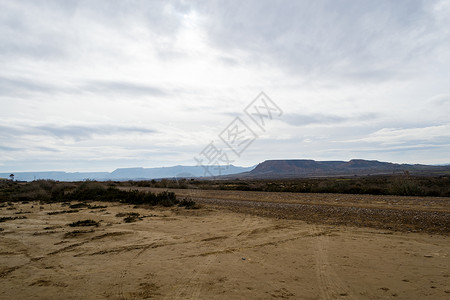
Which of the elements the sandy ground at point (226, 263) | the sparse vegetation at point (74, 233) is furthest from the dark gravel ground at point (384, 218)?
the sparse vegetation at point (74, 233)

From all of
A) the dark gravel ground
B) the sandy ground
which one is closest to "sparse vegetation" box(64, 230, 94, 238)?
the sandy ground

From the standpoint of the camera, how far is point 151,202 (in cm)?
1700

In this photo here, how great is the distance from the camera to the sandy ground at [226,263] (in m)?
4.31

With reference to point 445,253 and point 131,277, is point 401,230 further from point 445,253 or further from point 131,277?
point 131,277

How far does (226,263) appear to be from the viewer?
5.57 metres

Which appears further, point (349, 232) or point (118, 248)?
point (349, 232)

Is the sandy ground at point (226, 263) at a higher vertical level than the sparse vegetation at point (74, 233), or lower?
lower

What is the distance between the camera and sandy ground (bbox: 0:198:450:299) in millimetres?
4312

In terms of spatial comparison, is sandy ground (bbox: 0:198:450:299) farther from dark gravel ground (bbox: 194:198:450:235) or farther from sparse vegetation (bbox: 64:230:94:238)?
dark gravel ground (bbox: 194:198:450:235)

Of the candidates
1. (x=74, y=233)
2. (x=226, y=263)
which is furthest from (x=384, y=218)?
(x=74, y=233)

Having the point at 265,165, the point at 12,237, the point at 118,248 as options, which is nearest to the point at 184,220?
the point at 118,248

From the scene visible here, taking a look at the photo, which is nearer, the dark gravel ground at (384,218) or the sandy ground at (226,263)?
the sandy ground at (226,263)

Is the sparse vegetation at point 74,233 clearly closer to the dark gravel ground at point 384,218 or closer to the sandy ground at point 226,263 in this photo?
the sandy ground at point 226,263

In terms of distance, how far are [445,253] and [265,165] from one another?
7711 inches
